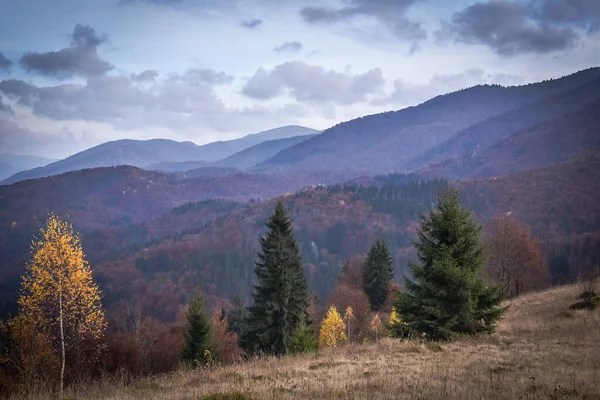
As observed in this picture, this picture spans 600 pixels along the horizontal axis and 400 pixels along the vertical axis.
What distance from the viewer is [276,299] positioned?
33.2 meters

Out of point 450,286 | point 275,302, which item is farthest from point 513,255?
point 450,286

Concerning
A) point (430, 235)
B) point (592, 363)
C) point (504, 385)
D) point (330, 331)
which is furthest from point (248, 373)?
point (330, 331)

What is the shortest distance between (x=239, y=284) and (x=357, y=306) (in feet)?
376

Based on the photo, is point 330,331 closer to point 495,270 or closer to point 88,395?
point 495,270

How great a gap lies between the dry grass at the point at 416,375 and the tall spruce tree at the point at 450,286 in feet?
3.99

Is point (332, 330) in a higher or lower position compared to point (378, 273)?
lower

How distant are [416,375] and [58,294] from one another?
2108 cm

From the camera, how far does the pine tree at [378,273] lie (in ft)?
172

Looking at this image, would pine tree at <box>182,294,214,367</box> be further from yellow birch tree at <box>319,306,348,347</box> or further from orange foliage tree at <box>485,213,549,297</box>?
orange foliage tree at <box>485,213,549,297</box>

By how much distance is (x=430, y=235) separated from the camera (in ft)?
56.2

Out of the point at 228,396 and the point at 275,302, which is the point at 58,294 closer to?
the point at 275,302

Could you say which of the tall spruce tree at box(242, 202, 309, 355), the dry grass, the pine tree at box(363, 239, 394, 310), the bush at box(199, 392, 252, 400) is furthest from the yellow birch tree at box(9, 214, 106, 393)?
the pine tree at box(363, 239, 394, 310)

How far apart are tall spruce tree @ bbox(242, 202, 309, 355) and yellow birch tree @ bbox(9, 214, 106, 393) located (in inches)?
528

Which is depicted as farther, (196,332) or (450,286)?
(196,332)
